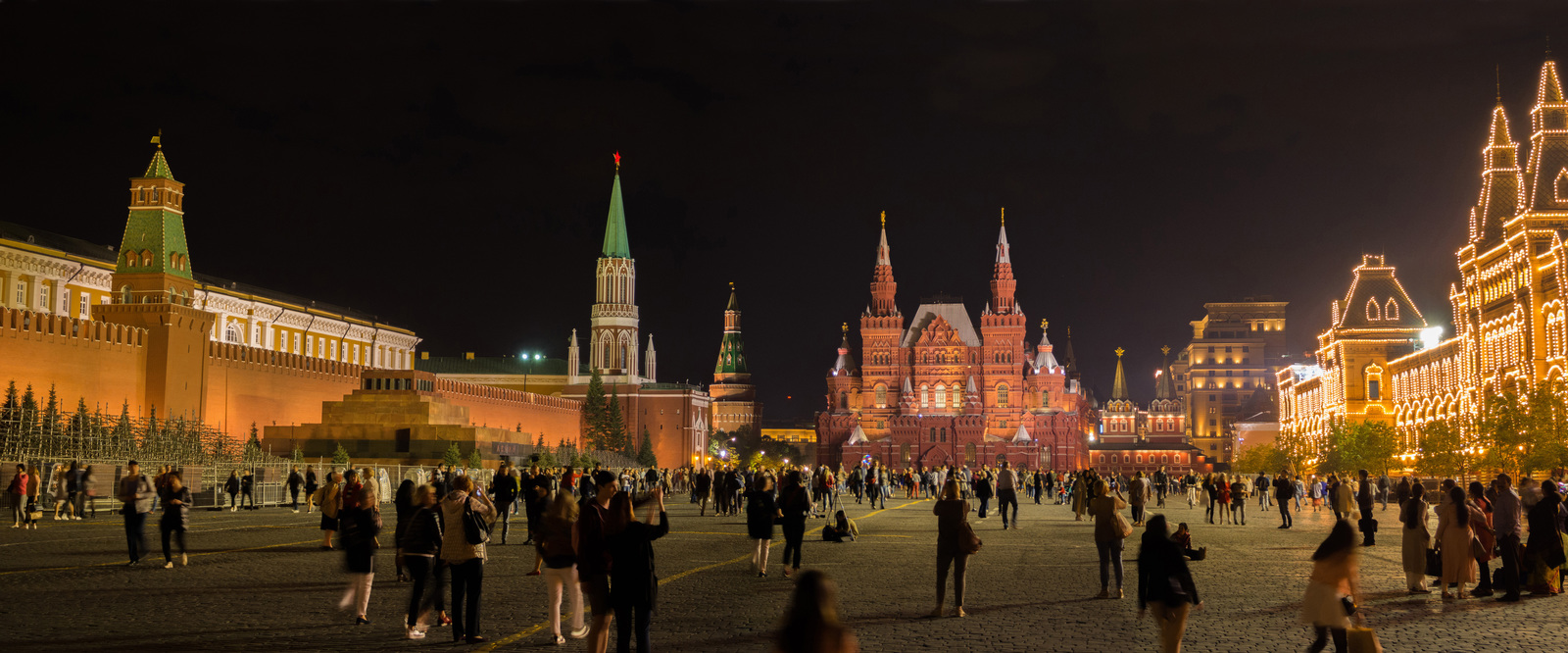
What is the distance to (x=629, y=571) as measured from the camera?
8.74 metres

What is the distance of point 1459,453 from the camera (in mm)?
52812

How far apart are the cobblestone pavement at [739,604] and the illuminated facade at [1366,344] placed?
207 ft

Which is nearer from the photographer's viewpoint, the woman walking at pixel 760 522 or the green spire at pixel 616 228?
the woman walking at pixel 760 522

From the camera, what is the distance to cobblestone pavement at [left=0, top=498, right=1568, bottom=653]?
10.4 m

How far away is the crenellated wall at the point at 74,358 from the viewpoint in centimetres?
4534

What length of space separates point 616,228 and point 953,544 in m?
105

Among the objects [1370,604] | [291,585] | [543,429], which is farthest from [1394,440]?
[291,585]

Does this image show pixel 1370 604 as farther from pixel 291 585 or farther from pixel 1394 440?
pixel 1394 440

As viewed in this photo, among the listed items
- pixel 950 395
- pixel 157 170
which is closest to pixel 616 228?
pixel 950 395

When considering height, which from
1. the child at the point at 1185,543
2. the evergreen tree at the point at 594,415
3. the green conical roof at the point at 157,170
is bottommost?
the child at the point at 1185,543

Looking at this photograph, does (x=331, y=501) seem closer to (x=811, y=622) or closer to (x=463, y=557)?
(x=463, y=557)

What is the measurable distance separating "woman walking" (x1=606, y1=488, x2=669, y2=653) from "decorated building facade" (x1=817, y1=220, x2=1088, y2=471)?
106 m

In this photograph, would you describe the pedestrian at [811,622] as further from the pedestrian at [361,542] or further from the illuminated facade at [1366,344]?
the illuminated facade at [1366,344]

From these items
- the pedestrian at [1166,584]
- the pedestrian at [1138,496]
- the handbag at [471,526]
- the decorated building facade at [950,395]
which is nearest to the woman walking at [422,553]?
the handbag at [471,526]
